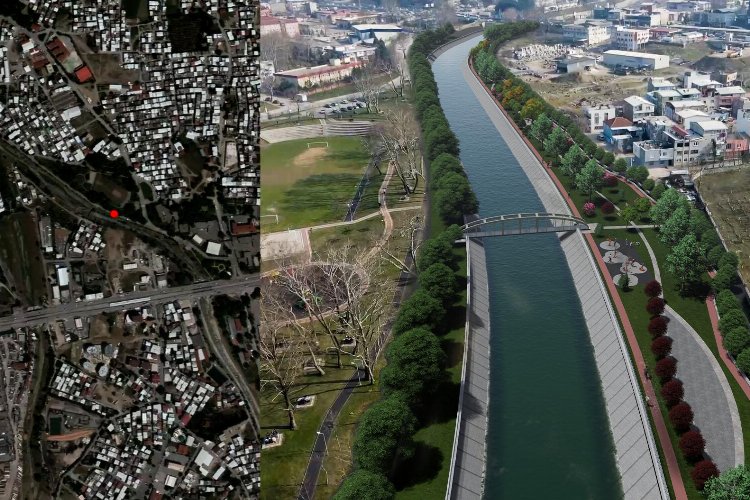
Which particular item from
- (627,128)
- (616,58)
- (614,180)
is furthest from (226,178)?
(616,58)

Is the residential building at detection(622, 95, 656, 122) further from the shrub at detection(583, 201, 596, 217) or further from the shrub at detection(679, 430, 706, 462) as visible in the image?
the shrub at detection(679, 430, 706, 462)

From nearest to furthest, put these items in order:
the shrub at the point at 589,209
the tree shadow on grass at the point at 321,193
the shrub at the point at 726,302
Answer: the shrub at the point at 726,302, the shrub at the point at 589,209, the tree shadow on grass at the point at 321,193

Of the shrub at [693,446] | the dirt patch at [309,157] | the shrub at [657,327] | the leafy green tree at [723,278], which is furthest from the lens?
the dirt patch at [309,157]

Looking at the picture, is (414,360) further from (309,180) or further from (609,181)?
(309,180)

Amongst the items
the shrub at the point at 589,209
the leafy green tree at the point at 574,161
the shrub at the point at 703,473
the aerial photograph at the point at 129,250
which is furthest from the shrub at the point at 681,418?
the leafy green tree at the point at 574,161

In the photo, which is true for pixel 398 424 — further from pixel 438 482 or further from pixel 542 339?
pixel 542 339

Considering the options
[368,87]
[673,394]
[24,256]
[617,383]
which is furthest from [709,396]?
[368,87]

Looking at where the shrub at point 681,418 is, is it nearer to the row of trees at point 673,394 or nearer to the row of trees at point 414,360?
the row of trees at point 673,394
